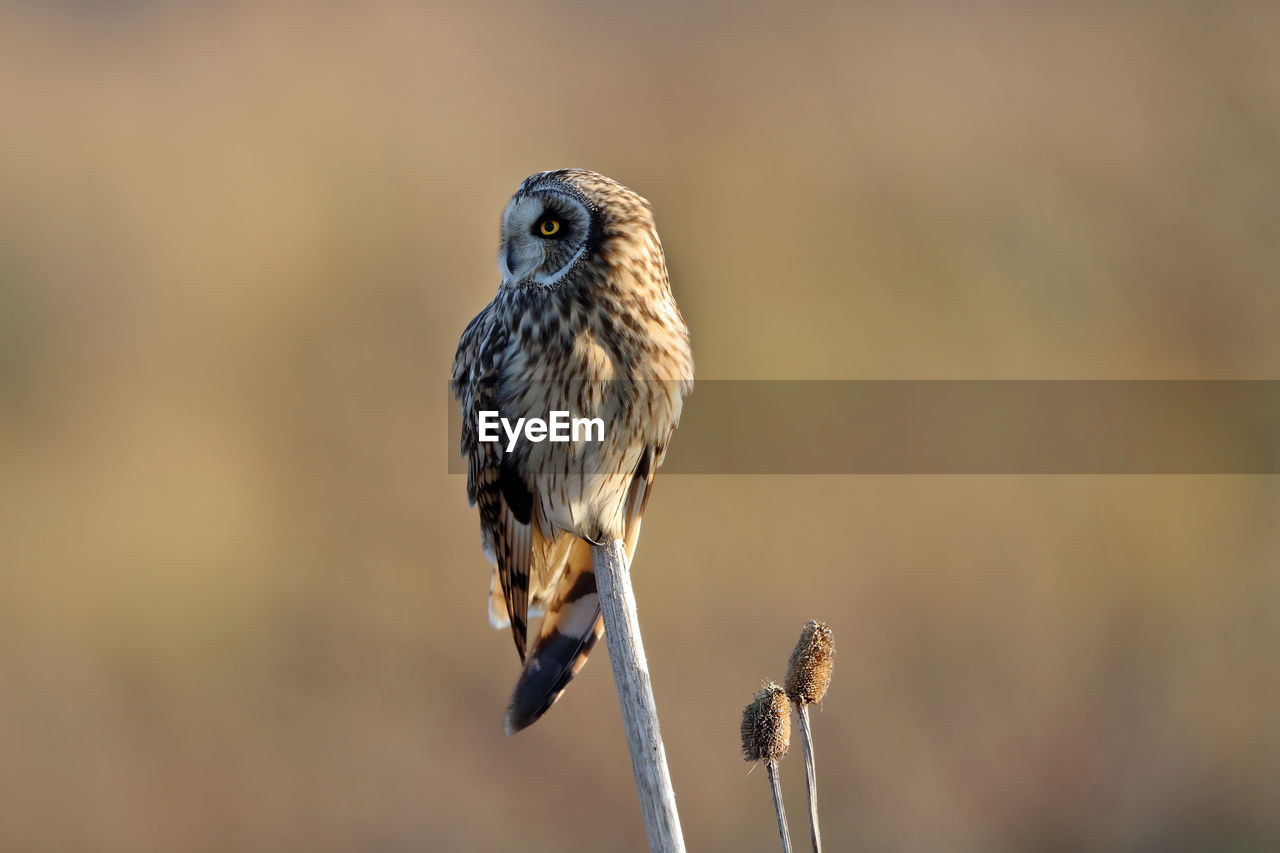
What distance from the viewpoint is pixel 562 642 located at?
1.81m

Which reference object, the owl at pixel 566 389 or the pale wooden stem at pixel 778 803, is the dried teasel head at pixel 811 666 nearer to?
the pale wooden stem at pixel 778 803

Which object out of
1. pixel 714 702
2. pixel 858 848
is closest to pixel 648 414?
pixel 714 702

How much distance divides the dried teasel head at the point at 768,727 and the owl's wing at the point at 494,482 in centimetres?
66

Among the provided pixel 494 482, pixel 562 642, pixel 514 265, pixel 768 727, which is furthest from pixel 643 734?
pixel 514 265

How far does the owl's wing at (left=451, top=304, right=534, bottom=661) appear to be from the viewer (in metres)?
1.77

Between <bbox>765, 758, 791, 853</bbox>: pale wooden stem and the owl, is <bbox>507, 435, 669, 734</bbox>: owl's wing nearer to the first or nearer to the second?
the owl

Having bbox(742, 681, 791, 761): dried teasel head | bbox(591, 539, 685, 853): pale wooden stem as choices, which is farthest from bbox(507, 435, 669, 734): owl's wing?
bbox(742, 681, 791, 761): dried teasel head

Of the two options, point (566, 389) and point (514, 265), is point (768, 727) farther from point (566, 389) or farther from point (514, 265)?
point (514, 265)

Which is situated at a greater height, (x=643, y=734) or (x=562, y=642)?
(x=562, y=642)

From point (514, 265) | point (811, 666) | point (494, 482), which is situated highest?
point (514, 265)

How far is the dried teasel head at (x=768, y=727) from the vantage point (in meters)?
1.25

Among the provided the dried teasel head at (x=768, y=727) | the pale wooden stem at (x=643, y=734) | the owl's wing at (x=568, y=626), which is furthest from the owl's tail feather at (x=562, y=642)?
the dried teasel head at (x=768, y=727)

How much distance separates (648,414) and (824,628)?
21.8 inches

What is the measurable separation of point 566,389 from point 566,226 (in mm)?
258
